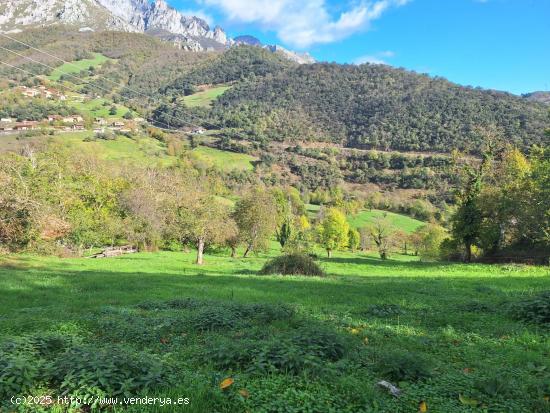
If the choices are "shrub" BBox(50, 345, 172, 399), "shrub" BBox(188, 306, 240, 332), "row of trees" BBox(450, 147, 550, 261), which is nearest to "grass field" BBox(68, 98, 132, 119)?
"row of trees" BBox(450, 147, 550, 261)

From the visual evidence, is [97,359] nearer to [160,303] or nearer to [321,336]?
[321,336]

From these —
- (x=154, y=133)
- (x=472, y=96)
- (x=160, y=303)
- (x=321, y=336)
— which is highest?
(x=472, y=96)

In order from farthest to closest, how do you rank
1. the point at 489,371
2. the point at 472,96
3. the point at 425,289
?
1. the point at 472,96
2. the point at 425,289
3. the point at 489,371

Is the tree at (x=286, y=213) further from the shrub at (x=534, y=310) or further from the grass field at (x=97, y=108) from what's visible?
the grass field at (x=97, y=108)

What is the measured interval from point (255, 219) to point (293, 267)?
30434 mm

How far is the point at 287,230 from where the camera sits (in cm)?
7844

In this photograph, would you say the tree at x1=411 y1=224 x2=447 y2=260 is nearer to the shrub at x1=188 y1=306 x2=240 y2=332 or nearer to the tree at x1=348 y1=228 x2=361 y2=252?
the tree at x1=348 y1=228 x2=361 y2=252

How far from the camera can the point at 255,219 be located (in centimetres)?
5853

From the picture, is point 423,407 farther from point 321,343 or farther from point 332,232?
point 332,232

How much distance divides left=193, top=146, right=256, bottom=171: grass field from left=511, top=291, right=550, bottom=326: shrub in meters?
131

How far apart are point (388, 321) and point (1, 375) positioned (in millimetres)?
9648

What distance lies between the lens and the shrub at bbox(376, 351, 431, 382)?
6.61m

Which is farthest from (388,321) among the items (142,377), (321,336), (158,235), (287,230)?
(287,230)

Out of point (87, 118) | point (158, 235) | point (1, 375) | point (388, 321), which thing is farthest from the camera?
point (87, 118)
